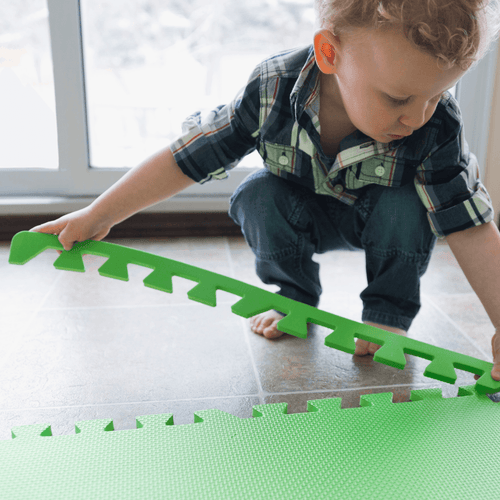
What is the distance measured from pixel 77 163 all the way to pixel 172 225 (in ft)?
0.96

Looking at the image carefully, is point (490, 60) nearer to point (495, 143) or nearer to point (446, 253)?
point (495, 143)

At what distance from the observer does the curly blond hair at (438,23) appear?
49 centimetres

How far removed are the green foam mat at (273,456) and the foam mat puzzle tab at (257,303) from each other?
0.07 m

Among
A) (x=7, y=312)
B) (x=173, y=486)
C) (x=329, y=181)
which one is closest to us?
(x=173, y=486)

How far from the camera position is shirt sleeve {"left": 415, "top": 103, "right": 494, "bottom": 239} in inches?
25.2

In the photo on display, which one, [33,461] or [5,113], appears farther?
[5,113]

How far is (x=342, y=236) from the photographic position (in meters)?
0.83

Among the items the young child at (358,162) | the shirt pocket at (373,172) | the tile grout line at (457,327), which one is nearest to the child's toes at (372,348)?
the young child at (358,162)

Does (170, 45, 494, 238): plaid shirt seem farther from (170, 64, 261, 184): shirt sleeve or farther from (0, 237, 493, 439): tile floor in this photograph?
(0, 237, 493, 439): tile floor

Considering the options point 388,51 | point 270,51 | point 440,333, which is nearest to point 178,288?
point 440,333


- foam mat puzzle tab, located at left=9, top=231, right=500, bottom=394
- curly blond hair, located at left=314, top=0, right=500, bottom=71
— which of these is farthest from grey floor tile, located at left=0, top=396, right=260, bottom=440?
curly blond hair, located at left=314, top=0, right=500, bottom=71

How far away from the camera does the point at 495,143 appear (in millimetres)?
1309

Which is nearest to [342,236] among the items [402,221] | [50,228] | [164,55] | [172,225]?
[402,221]

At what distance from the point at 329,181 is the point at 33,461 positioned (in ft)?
1.67
